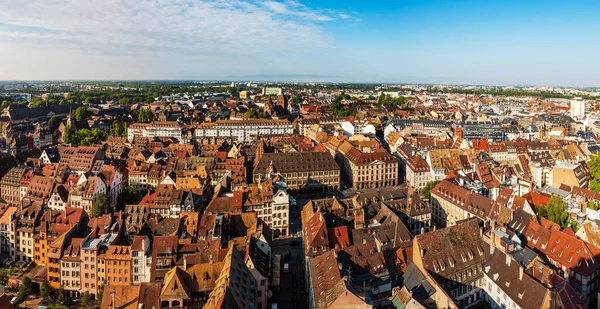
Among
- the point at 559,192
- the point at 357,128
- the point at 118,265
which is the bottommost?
the point at 118,265

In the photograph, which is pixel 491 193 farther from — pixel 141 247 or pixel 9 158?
pixel 9 158

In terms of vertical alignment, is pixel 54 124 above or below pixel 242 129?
above

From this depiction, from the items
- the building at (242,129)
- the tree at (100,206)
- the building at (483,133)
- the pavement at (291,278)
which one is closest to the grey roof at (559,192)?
the pavement at (291,278)

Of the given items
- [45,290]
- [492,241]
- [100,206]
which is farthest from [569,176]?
[45,290]

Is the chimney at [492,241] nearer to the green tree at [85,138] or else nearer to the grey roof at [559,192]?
the grey roof at [559,192]

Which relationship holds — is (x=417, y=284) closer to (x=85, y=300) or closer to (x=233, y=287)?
(x=233, y=287)

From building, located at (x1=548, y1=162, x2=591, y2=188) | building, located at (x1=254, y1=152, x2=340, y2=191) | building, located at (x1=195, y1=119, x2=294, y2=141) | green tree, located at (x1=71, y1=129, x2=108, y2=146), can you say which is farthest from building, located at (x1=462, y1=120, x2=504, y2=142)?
green tree, located at (x1=71, y1=129, x2=108, y2=146)
